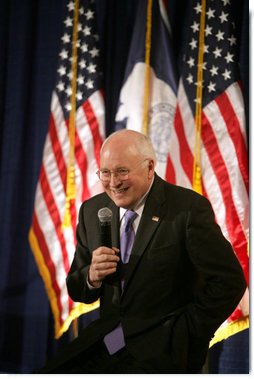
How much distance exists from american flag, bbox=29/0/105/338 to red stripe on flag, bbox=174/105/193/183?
1.83 ft

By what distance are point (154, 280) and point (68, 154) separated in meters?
1.98

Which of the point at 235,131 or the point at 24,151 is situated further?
the point at 24,151

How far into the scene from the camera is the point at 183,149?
11.3 feet

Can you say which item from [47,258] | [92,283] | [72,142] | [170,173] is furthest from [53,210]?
[92,283]

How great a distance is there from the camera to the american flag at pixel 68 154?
3.67m

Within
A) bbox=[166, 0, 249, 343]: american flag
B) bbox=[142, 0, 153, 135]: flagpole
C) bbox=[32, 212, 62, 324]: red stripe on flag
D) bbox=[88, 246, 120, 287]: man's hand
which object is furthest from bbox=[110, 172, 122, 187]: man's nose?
bbox=[32, 212, 62, 324]: red stripe on flag

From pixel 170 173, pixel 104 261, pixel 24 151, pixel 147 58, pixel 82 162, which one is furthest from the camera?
pixel 24 151

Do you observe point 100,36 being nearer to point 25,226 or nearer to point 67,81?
point 67,81

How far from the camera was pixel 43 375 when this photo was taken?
1.82 m

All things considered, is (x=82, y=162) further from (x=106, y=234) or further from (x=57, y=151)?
(x=106, y=234)

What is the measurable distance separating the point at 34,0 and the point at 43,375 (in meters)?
3.14

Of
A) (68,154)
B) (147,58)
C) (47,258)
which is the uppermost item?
(147,58)

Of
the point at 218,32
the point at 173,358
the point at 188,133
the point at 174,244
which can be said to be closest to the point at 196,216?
the point at 174,244

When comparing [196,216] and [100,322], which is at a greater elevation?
[196,216]
